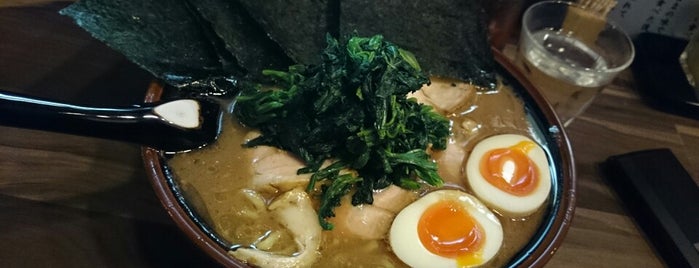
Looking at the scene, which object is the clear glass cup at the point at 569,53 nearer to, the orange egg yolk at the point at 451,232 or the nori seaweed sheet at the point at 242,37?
the orange egg yolk at the point at 451,232

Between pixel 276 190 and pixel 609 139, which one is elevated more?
pixel 276 190

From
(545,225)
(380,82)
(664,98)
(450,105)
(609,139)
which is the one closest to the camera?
(380,82)

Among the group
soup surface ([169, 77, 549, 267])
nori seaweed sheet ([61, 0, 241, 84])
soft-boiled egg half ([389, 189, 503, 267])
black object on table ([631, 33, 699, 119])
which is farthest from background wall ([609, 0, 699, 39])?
nori seaweed sheet ([61, 0, 241, 84])

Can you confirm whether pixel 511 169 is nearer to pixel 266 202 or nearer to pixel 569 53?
pixel 266 202

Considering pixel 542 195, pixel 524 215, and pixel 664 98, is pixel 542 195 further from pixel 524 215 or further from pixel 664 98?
A: pixel 664 98

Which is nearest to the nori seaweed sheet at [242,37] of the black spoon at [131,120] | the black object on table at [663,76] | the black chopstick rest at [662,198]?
the black spoon at [131,120]

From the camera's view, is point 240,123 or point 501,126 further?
point 501,126

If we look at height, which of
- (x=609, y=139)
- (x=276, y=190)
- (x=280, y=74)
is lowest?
(x=609, y=139)

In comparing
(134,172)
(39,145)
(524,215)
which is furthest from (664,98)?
(39,145)
